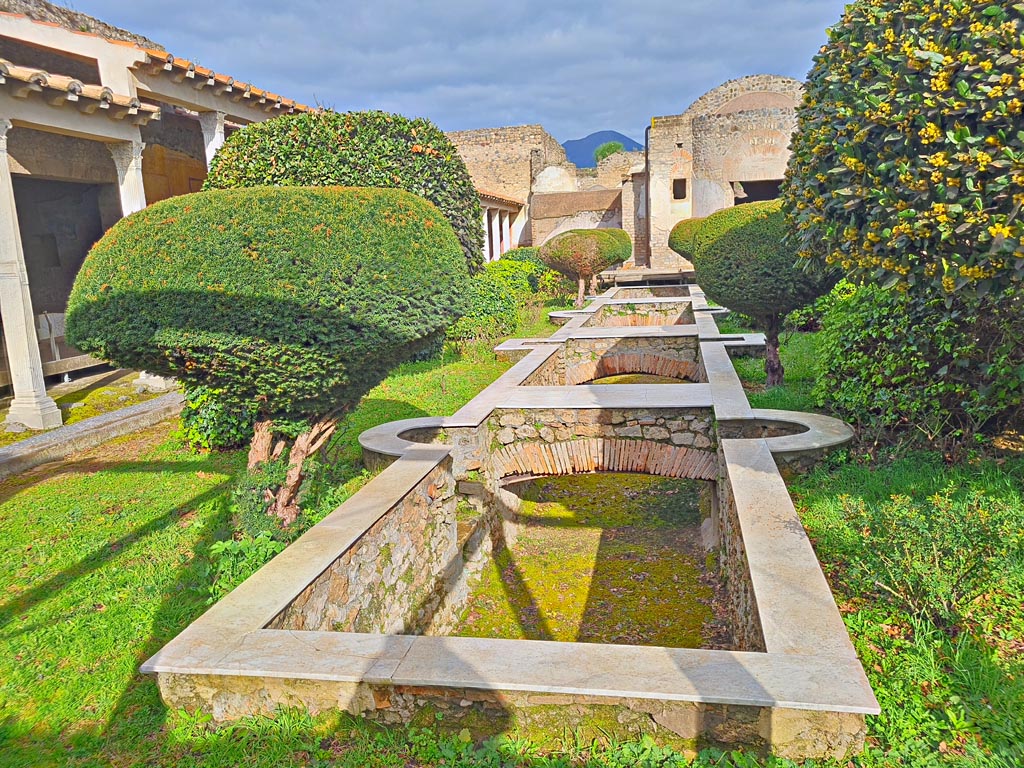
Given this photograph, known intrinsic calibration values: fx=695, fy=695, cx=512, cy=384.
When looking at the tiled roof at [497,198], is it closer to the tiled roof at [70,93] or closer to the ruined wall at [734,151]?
the ruined wall at [734,151]

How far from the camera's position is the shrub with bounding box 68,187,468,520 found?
12.0 feet

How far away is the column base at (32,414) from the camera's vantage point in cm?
718

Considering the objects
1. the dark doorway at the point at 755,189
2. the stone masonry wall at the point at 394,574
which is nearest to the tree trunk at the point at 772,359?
the stone masonry wall at the point at 394,574

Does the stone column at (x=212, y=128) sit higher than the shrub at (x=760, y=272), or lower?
higher

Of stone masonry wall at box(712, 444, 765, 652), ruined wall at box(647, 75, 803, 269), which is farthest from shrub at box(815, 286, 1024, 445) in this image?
ruined wall at box(647, 75, 803, 269)

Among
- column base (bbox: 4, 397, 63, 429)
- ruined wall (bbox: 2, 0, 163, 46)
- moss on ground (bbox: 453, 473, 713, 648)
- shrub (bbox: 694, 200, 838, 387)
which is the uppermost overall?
ruined wall (bbox: 2, 0, 163, 46)

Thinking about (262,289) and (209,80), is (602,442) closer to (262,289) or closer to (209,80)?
(262,289)

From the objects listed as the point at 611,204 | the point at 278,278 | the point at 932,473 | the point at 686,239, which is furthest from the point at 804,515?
the point at 611,204

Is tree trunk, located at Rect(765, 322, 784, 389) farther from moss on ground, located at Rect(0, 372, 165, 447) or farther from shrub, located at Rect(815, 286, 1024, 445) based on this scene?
moss on ground, located at Rect(0, 372, 165, 447)

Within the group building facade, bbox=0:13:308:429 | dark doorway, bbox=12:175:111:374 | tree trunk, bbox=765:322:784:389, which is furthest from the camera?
dark doorway, bbox=12:175:111:374

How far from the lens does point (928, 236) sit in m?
3.03

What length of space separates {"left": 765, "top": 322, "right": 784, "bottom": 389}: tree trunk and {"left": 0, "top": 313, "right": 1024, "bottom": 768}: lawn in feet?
10.3

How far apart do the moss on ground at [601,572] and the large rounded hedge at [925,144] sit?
259 centimetres

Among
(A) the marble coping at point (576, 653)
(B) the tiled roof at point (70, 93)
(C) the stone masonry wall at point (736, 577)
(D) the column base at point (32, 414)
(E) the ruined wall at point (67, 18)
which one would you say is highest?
(E) the ruined wall at point (67, 18)
